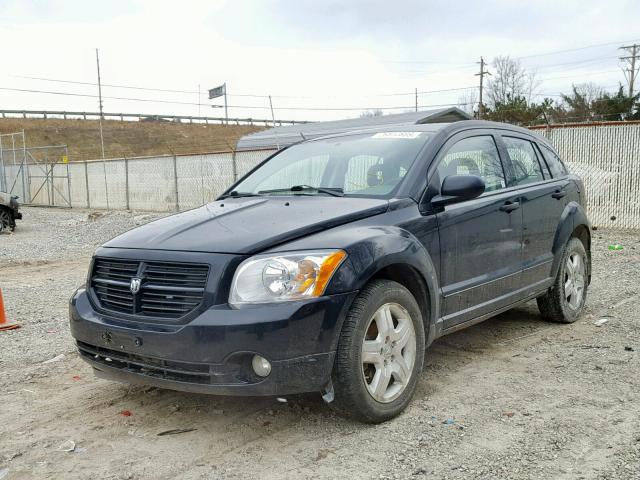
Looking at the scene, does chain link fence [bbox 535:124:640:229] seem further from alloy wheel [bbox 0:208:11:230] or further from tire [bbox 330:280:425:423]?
alloy wheel [bbox 0:208:11:230]

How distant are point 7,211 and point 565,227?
49.1 feet

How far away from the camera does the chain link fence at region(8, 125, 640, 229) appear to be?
1219cm

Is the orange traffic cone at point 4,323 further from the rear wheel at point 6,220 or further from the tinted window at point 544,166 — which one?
the rear wheel at point 6,220

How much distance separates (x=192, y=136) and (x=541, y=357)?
68.3 metres

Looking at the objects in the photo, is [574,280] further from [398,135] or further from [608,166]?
[608,166]

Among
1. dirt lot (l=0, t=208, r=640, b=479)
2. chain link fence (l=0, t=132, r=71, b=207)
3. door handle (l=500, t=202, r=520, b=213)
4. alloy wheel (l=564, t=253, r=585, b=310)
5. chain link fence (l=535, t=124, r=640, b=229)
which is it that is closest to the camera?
dirt lot (l=0, t=208, r=640, b=479)

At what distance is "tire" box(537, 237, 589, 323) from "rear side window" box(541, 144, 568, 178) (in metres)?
0.62

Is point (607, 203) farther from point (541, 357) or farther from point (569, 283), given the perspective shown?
point (541, 357)

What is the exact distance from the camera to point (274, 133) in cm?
2600

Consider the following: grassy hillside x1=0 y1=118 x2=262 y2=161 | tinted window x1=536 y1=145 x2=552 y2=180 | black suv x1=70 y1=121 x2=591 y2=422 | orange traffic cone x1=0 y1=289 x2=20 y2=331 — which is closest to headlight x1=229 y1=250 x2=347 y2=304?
black suv x1=70 y1=121 x2=591 y2=422

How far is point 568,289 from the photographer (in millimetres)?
5758

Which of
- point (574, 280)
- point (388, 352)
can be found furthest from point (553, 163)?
point (388, 352)

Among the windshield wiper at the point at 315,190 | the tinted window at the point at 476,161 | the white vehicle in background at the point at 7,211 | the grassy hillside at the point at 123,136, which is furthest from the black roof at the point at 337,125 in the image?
the grassy hillside at the point at 123,136

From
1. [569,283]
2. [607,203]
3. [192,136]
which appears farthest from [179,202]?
[192,136]
